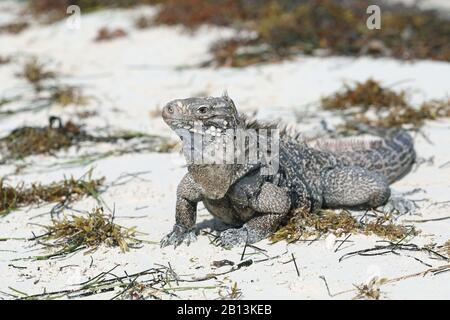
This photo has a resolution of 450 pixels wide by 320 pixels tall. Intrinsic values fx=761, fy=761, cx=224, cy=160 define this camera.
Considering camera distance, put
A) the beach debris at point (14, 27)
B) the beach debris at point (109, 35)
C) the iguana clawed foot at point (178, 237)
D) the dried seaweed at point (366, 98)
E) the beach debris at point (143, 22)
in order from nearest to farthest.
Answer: the iguana clawed foot at point (178, 237) → the dried seaweed at point (366, 98) → the beach debris at point (109, 35) → the beach debris at point (143, 22) → the beach debris at point (14, 27)

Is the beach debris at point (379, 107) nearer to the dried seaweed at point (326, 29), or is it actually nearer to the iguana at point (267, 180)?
the iguana at point (267, 180)

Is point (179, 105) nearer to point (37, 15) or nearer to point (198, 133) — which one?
point (198, 133)

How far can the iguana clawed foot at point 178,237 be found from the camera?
529 cm

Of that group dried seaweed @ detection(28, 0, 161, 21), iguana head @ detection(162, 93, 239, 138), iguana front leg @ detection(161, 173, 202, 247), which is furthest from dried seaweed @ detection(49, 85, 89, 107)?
dried seaweed @ detection(28, 0, 161, 21)

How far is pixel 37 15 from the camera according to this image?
49.9 ft

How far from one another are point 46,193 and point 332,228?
99.7 inches

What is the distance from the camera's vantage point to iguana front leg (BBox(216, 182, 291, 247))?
5195 millimetres

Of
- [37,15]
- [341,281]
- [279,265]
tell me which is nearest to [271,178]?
[279,265]

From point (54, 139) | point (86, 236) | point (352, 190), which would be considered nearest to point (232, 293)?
point (86, 236)

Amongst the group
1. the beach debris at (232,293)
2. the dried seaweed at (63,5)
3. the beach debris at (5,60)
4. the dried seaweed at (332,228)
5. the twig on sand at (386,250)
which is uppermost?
the dried seaweed at (63,5)

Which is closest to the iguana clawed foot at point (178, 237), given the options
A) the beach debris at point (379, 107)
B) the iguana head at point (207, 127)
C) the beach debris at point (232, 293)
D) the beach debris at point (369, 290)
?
the iguana head at point (207, 127)

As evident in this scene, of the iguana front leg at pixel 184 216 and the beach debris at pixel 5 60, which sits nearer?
the iguana front leg at pixel 184 216

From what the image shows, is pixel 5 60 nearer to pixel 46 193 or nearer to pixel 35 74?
pixel 35 74
